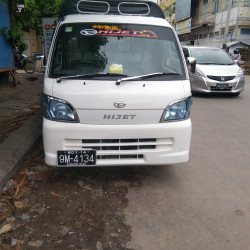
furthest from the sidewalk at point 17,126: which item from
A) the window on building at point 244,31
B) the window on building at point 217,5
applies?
the window on building at point 217,5

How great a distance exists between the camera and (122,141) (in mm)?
3205

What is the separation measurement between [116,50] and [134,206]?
1.97m

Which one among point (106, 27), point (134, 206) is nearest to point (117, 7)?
point (106, 27)

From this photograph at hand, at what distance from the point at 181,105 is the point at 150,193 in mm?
1088

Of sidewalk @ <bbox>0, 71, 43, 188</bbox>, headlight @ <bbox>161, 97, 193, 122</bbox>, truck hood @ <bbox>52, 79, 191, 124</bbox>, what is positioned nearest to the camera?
truck hood @ <bbox>52, 79, 191, 124</bbox>

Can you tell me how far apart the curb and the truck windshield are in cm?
129

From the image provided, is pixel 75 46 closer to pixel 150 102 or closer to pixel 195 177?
pixel 150 102

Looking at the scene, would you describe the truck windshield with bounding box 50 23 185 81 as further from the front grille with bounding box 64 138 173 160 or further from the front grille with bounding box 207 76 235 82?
the front grille with bounding box 207 76 235 82

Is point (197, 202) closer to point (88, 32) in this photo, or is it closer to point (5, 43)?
point (88, 32)

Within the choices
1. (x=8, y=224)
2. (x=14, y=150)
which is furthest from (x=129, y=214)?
(x=14, y=150)

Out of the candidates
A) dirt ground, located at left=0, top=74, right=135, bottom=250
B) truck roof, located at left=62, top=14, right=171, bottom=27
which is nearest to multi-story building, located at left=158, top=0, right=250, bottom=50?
truck roof, located at left=62, top=14, right=171, bottom=27

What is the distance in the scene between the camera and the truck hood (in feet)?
10.1

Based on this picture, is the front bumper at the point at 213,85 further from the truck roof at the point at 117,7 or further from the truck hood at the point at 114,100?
the truck hood at the point at 114,100

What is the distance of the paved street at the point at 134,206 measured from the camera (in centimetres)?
257
